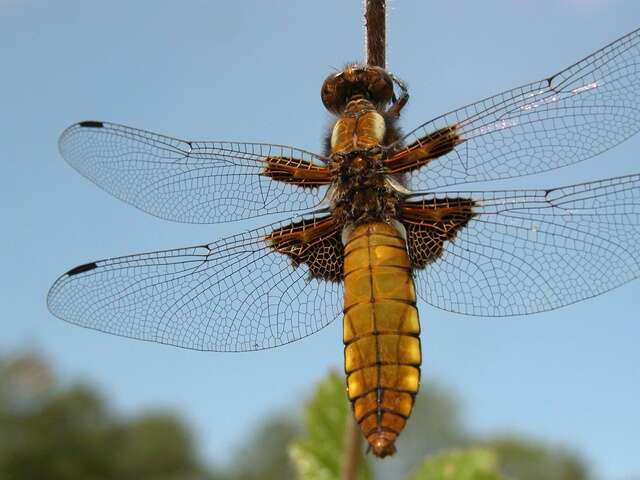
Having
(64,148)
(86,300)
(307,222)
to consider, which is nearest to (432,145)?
(307,222)

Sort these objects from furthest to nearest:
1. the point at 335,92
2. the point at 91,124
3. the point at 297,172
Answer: the point at 91,124 → the point at 335,92 → the point at 297,172

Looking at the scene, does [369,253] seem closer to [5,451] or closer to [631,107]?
[631,107]

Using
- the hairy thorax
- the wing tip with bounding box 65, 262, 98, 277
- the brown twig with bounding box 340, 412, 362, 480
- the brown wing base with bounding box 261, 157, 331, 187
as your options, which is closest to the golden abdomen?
the hairy thorax

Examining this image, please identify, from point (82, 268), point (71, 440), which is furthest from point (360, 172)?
point (71, 440)

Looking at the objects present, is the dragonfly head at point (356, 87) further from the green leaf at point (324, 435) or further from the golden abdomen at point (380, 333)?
the green leaf at point (324, 435)

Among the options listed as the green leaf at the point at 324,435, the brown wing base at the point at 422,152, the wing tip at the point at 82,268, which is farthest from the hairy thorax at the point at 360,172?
the wing tip at the point at 82,268

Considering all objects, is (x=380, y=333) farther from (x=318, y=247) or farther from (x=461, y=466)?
(x=318, y=247)

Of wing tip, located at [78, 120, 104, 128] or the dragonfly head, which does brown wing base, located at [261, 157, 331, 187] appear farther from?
wing tip, located at [78, 120, 104, 128]
